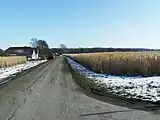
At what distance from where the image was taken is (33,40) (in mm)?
164500

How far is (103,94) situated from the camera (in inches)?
481

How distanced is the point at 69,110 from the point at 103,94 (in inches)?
141

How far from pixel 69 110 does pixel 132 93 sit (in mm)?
3920

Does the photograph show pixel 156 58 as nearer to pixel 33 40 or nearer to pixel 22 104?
pixel 22 104

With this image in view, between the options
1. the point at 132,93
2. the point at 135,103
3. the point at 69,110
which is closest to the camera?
the point at 69,110

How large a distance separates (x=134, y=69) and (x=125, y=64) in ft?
3.75

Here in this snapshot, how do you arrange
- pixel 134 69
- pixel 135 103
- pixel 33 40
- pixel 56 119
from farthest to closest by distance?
pixel 33 40 < pixel 134 69 < pixel 135 103 < pixel 56 119

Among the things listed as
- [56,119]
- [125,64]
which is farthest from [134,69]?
[56,119]

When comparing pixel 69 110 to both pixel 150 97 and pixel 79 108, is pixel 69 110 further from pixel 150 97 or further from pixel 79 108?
pixel 150 97

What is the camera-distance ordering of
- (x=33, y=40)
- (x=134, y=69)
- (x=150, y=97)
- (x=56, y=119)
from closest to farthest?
(x=56, y=119) < (x=150, y=97) < (x=134, y=69) < (x=33, y=40)

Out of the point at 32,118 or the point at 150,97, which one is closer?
the point at 32,118

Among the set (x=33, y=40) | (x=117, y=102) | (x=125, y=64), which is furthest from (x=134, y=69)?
(x=33, y=40)

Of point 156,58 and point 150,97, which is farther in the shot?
point 156,58

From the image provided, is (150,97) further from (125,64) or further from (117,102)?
(125,64)
